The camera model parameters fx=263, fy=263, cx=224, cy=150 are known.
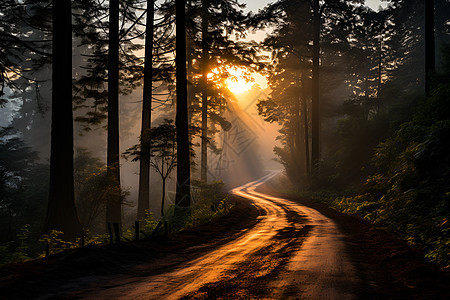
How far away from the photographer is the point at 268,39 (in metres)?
21.6

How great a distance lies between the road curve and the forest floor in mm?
15

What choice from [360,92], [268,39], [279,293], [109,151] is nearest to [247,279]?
[279,293]

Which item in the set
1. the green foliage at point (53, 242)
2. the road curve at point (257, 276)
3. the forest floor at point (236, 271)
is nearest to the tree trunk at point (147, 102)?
the green foliage at point (53, 242)

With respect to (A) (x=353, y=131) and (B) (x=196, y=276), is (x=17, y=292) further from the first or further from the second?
(A) (x=353, y=131)

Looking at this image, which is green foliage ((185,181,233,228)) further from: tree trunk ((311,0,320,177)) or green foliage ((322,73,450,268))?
tree trunk ((311,0,320,177))

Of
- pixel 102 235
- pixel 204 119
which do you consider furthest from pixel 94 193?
pixel 204 119

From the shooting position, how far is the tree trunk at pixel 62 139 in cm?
913

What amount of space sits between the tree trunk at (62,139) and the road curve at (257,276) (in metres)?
5.82

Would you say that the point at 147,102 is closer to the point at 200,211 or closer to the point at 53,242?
the point at 200,211

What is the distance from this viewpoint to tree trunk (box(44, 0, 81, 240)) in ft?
30.0

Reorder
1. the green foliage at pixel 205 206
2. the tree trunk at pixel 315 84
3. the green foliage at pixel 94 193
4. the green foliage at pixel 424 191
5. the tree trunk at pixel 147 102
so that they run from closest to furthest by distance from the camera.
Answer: the green foliage at pixel 424 191 → the green foliage at pixel 205 206 → the green foliage at pixel 94 193 → the tree trunk at pixel 147 102 → the tree trunk at pixel 315 84

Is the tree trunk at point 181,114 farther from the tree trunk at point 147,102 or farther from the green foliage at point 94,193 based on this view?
the tree trunk at point 147,102

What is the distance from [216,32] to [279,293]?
1294 centimetres

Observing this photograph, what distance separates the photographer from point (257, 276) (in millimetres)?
4449
